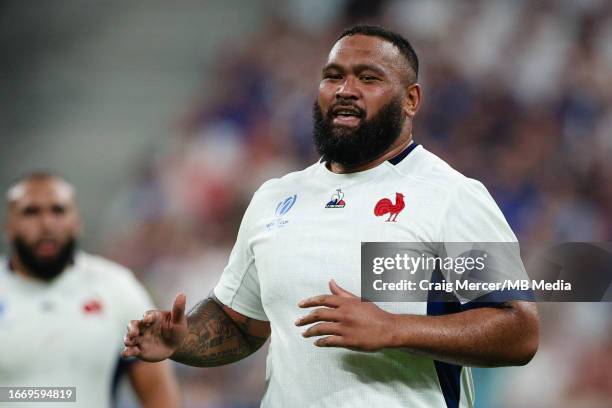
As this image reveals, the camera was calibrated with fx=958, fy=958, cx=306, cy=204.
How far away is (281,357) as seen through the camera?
2600 millimetres

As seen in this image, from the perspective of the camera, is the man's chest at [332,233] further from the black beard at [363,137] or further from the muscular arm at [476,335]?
the muscular arm at [476,335]

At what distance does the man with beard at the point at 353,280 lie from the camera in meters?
2.31

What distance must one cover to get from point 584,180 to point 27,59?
5.17m

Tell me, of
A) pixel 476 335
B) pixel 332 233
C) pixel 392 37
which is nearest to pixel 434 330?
pixel 476 335

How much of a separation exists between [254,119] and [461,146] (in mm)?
1639

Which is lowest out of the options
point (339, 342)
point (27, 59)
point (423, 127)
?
point (339, 342)

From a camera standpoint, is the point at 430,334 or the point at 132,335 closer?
the point at 430,334

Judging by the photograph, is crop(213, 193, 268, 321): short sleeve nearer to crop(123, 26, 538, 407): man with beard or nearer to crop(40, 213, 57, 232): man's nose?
crop(123, 26, 538, 407): man with beard

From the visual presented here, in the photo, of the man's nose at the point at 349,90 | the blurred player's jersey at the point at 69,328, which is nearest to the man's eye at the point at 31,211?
the blurred player's jersey at the point at 69,328

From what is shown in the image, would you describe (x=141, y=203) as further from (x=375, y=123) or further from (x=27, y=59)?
(x=375, y=123)

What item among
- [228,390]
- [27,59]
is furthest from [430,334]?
[27,59]

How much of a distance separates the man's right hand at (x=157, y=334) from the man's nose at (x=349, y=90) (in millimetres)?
720

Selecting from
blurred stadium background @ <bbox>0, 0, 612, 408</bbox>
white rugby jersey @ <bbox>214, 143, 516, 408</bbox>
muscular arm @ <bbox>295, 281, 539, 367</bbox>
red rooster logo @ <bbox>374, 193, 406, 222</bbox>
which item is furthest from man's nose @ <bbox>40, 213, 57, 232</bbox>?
muscular arm @ <bbox>295, 281, 539, 367</bbox>

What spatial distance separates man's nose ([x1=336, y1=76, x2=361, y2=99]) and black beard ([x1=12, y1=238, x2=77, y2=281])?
7.03ft
